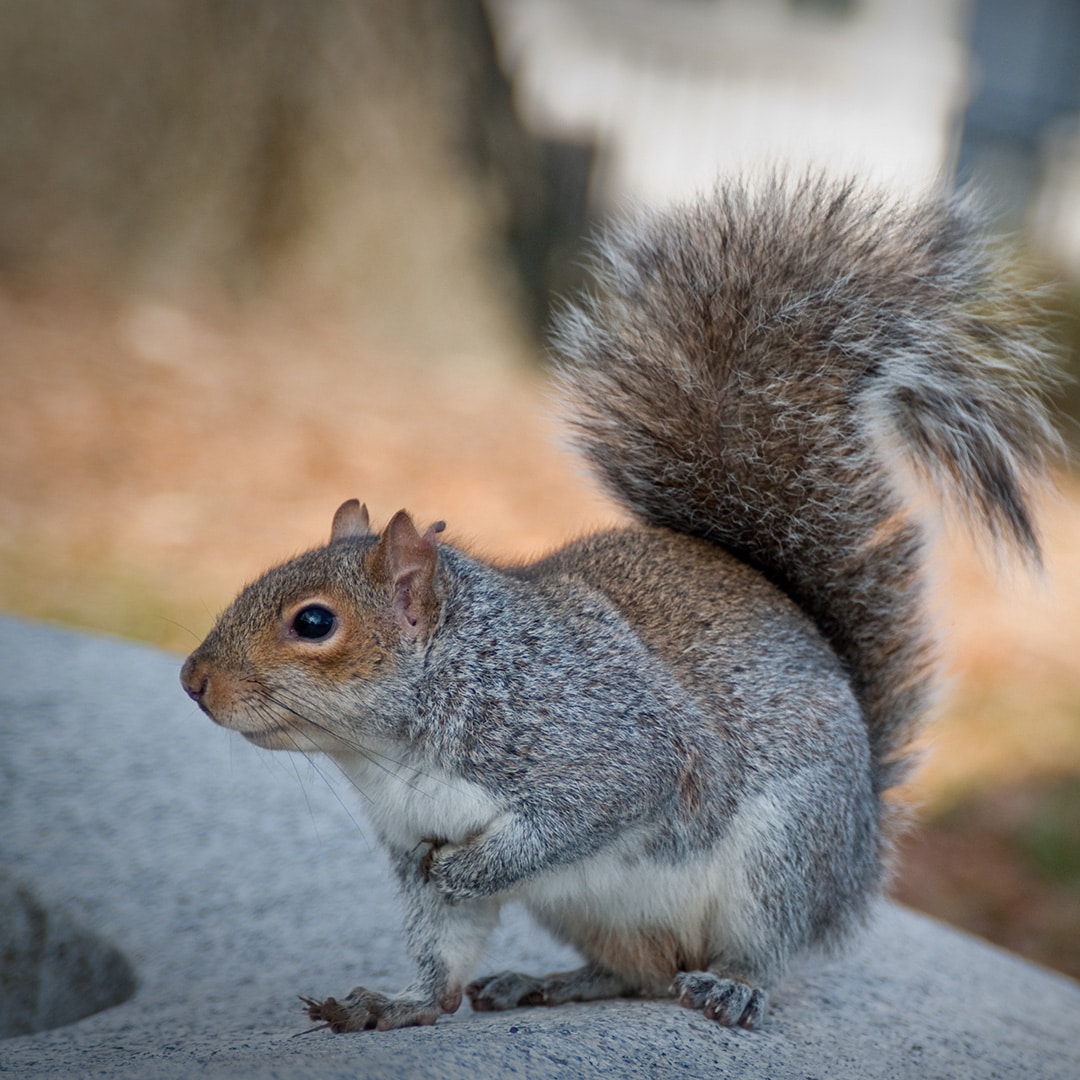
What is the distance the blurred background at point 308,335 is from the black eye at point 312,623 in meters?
2.31

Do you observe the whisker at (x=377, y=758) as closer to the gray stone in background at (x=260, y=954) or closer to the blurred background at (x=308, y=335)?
the gray stone in background at (x=260, y=954)

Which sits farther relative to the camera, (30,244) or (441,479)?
(30,244)

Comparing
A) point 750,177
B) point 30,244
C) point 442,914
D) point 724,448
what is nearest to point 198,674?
point 442,914

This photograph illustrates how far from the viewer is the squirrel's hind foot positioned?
1.75 m

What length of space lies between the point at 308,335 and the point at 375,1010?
4596mm

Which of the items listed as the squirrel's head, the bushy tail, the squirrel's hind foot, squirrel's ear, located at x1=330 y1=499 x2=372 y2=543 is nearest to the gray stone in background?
the squirrel's hind foot

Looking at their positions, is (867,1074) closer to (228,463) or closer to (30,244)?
(228,463)

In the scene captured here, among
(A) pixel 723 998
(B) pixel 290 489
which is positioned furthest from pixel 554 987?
(B) pixel 290 489

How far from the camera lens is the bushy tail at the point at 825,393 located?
197 cm

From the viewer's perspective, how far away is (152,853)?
2.28m

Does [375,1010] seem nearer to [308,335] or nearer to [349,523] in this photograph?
[349,523]

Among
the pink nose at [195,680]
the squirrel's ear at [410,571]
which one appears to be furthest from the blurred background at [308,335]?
the pink nose at [195,680]

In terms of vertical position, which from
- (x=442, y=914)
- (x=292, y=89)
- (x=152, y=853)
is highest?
(x=292, y=89)

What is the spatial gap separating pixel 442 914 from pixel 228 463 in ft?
11.5
